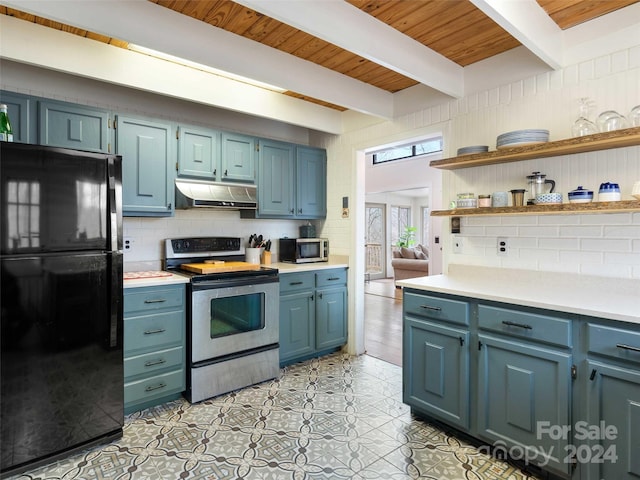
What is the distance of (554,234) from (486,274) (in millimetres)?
514

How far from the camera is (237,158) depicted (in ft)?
10.8

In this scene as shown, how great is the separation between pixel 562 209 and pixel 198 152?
266cm

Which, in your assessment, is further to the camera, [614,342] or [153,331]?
[153,331]

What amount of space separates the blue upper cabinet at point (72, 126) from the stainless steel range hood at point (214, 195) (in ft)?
2.00

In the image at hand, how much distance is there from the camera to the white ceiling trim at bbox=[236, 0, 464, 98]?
1.82 m

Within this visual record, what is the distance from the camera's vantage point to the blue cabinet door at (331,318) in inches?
138

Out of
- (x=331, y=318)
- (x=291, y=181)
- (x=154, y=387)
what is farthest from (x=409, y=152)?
(x=154, y=387)

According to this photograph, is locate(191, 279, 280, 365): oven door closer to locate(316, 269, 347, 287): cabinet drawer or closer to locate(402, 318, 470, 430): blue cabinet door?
locate(316, 269, 347, 287): cabinet drawer

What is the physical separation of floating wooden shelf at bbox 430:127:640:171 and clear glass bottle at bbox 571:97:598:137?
0.09 meters

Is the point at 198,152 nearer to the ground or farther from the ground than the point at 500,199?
farther from the ground

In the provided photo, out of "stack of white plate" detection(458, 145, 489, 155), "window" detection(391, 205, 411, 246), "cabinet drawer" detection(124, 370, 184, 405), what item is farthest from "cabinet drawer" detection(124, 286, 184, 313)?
"window" detection(391, 205, 411, 246)

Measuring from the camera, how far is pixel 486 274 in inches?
104

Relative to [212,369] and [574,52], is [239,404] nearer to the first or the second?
[212,369]

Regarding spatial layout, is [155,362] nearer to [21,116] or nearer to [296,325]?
[296,325]
